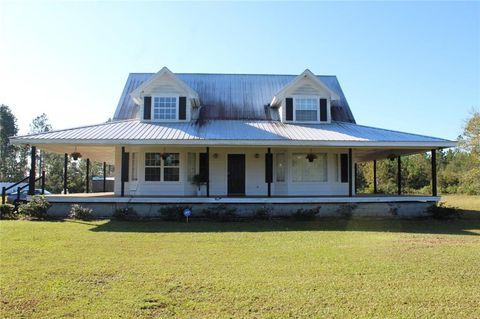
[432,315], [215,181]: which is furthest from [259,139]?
[432,315]

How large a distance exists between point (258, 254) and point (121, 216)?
7.63 meters

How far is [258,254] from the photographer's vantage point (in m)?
Result: 9.18

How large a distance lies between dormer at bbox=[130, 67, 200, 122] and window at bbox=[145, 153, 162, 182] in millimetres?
1955

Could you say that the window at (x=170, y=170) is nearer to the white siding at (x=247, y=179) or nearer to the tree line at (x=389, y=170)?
the white siding at (x=247, y=179)

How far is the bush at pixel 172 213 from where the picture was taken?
50.3 feet

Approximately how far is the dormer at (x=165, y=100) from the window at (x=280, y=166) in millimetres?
4608

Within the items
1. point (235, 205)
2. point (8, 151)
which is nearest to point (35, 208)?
point (235, 205)

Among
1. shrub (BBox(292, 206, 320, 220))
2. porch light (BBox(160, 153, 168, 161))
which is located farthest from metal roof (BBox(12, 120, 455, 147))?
shrub (BBox(292, 206, 320, 220))

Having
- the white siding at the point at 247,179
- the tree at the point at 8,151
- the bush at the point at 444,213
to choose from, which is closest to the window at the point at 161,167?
the white siding at the point at 247,179

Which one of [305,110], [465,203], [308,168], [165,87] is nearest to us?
[308,168]

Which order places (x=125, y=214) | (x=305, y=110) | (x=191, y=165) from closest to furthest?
(x=125, y=214)
(x=191, y=165)
(x=305, y=110)

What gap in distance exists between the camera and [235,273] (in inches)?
289

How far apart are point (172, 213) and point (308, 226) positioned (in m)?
4.95

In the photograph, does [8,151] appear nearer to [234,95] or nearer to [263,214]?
[234,95]
